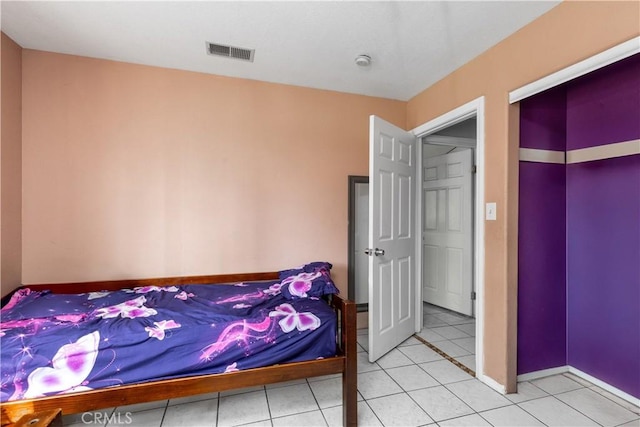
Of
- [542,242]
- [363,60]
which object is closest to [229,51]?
Result: [363,60]

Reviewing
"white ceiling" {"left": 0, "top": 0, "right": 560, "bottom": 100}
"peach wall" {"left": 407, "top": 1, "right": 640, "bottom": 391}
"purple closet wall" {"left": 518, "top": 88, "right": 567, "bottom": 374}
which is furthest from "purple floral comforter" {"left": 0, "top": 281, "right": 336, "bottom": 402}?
"white ceiling" {"left": 0, "top": 0, "right": 560, "bottom": 100}

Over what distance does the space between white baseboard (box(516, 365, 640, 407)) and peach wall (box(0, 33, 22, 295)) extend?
362 cm

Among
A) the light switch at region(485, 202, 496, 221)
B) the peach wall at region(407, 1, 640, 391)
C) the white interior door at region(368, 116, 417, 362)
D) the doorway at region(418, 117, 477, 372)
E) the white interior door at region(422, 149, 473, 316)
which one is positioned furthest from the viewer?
the white interior door at region(422, 149, 473, 316)

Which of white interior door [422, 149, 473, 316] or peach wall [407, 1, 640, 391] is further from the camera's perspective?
white interior door [422, 149, 473, 316]

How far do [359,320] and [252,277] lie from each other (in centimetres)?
121

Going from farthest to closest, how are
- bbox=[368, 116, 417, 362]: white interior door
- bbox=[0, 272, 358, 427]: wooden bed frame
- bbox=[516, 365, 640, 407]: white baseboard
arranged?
1. bbox=[368, 116, 417, 362]: white interior door
2. bbox=[516, 365, 640, 407]: white baseboard
3. bbox=[0, 272, 358, 427]: wooden bed frame

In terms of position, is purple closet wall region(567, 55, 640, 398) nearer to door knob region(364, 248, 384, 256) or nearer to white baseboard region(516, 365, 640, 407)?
white baseboard region(516, 365, 640, 407)

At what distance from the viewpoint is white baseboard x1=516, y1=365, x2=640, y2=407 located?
198 centimetres

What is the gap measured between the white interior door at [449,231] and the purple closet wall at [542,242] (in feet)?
3.77

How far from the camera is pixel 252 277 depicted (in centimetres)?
272

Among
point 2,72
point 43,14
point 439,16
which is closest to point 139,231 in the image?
point 2,72

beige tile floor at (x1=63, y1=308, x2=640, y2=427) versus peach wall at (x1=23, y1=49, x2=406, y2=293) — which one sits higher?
peach wall at (x1=23, y1=49, x2=406, y2=293)

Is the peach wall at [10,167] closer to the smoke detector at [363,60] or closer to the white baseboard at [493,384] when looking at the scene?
the smoke detector at [363,60]

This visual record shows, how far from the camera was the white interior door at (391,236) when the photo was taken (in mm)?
2420
